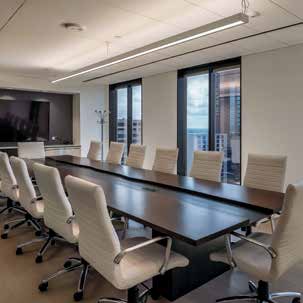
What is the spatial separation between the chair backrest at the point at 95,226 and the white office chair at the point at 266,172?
6.53ft

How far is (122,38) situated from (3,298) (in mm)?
3388

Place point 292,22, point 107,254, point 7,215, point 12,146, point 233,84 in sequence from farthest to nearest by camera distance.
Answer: point 12,146 → point 233,84 → point 7,215 → point 292,22 → point 107,254

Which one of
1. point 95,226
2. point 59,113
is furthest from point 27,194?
point 59,113

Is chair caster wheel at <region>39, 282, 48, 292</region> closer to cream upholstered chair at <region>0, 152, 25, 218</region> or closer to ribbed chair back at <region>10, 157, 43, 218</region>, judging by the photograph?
ribbed chair back at <region>10, 157, 43, 218</region>

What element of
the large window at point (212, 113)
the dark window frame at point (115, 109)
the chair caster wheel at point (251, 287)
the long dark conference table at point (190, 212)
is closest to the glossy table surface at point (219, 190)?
the long dark conference table at point (190, 212)

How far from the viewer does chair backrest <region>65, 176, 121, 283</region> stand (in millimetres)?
1744

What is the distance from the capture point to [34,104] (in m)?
7.59

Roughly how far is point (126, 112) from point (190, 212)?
6.08 meters

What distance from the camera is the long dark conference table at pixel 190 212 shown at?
75.8 inches

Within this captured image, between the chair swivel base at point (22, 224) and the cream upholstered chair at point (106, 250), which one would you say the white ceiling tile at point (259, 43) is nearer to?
the cream upholstered chair at point (106, 250)

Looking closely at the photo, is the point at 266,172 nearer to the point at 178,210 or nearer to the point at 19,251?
the point at 178,210

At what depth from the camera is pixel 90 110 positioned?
26.6 ft

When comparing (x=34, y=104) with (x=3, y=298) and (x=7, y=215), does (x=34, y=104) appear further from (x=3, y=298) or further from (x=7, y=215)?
(x=3, y=298)

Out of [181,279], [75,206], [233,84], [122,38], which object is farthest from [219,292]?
[233,84]
